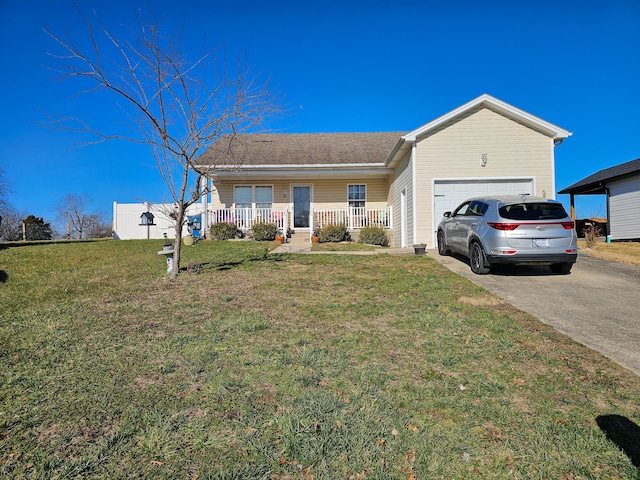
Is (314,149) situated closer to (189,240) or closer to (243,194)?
(243,194)

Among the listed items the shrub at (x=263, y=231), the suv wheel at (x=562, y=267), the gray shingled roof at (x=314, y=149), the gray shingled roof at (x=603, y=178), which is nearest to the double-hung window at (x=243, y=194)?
the gray shingled roof at (x=314, y=149)

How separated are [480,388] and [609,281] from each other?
6.11 m

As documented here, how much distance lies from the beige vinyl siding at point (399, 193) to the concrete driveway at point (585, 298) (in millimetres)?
3316

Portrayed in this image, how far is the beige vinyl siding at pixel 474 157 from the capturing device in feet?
38.4

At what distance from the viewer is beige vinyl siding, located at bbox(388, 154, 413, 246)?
12.3m

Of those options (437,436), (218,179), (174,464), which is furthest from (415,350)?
(218,179)

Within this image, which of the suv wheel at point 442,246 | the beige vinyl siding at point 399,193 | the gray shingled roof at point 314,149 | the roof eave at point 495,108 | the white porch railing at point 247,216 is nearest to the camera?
the suv wheel at point 442,246

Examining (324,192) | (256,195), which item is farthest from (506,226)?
(256,195)

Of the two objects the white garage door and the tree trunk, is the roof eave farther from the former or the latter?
the tree trunk

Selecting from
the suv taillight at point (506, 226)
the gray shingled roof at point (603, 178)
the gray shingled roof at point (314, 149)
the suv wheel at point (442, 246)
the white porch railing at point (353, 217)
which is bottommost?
the suv wheel at point (442, 246)

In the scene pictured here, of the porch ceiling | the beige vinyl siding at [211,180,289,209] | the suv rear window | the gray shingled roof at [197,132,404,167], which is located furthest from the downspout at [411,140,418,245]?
the beige vinyl siding at [211,180,289,209]

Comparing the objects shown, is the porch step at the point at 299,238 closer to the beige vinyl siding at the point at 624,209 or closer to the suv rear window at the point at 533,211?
the suv rear window at the point at 533,211

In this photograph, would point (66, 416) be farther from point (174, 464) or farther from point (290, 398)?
point (290, 398)

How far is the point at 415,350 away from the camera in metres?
3.72
